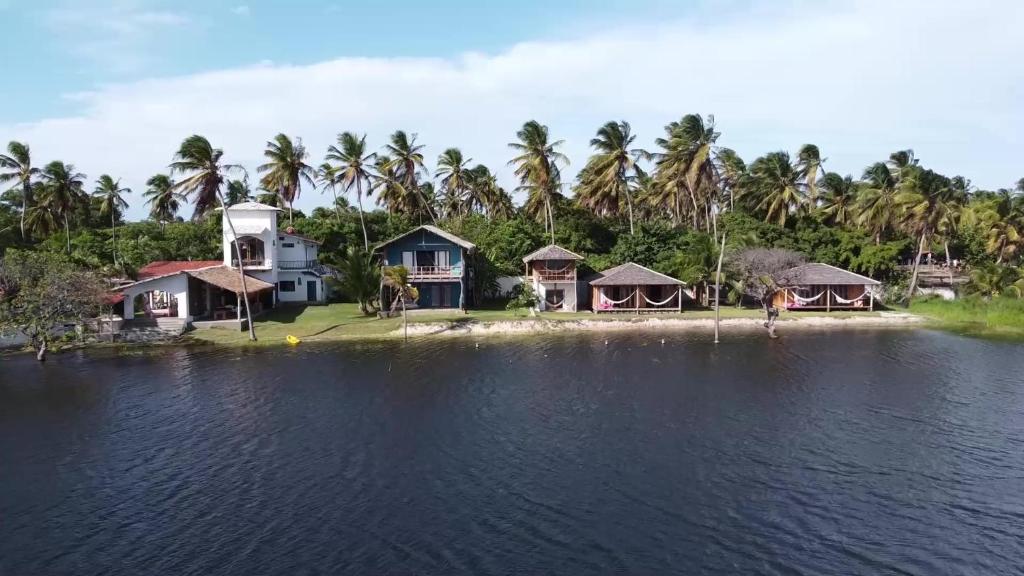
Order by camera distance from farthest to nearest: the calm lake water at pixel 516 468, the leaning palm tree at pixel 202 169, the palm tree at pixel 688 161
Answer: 1. the palm tree at pixel 688 161
2. the leaning palm tree at pixel 202 169
3. the calm lake water at pixel 516 468

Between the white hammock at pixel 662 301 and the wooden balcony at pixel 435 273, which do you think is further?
the white hammock at pixel 662 301

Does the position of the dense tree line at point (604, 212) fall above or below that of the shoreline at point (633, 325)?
above

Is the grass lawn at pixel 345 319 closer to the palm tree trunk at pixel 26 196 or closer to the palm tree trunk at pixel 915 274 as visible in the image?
the palm tree trunk at pixel 915 274

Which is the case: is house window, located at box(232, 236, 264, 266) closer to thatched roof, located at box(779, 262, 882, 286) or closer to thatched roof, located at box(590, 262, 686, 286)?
thatched roof, located at box(590, 262, 686, 286)

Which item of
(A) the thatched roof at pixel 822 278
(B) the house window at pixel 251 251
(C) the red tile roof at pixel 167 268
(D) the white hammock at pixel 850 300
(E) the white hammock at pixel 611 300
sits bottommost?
(D) the white hammock at pixel 850 300

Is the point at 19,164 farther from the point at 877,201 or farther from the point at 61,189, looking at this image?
the point at 877,201

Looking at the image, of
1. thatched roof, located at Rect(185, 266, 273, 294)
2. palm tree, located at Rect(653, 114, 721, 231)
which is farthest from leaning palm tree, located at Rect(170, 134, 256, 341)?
palm tree, located at Rect(653, 114, 721, 231)

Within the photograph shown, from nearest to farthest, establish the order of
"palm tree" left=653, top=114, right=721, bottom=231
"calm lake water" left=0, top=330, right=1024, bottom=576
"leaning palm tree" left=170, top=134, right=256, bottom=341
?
1. "calm lake water" left=0, top=330, right=1024, bottom=576
2. "leaning palm tree" left=170, top=134, right=256, bottom=341
3. "palm tree" left=653, top=114, right=721, bottom=231

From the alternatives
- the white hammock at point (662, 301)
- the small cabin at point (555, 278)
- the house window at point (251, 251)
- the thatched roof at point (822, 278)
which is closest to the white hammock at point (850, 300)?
the thatched roof at point (822, 278)
